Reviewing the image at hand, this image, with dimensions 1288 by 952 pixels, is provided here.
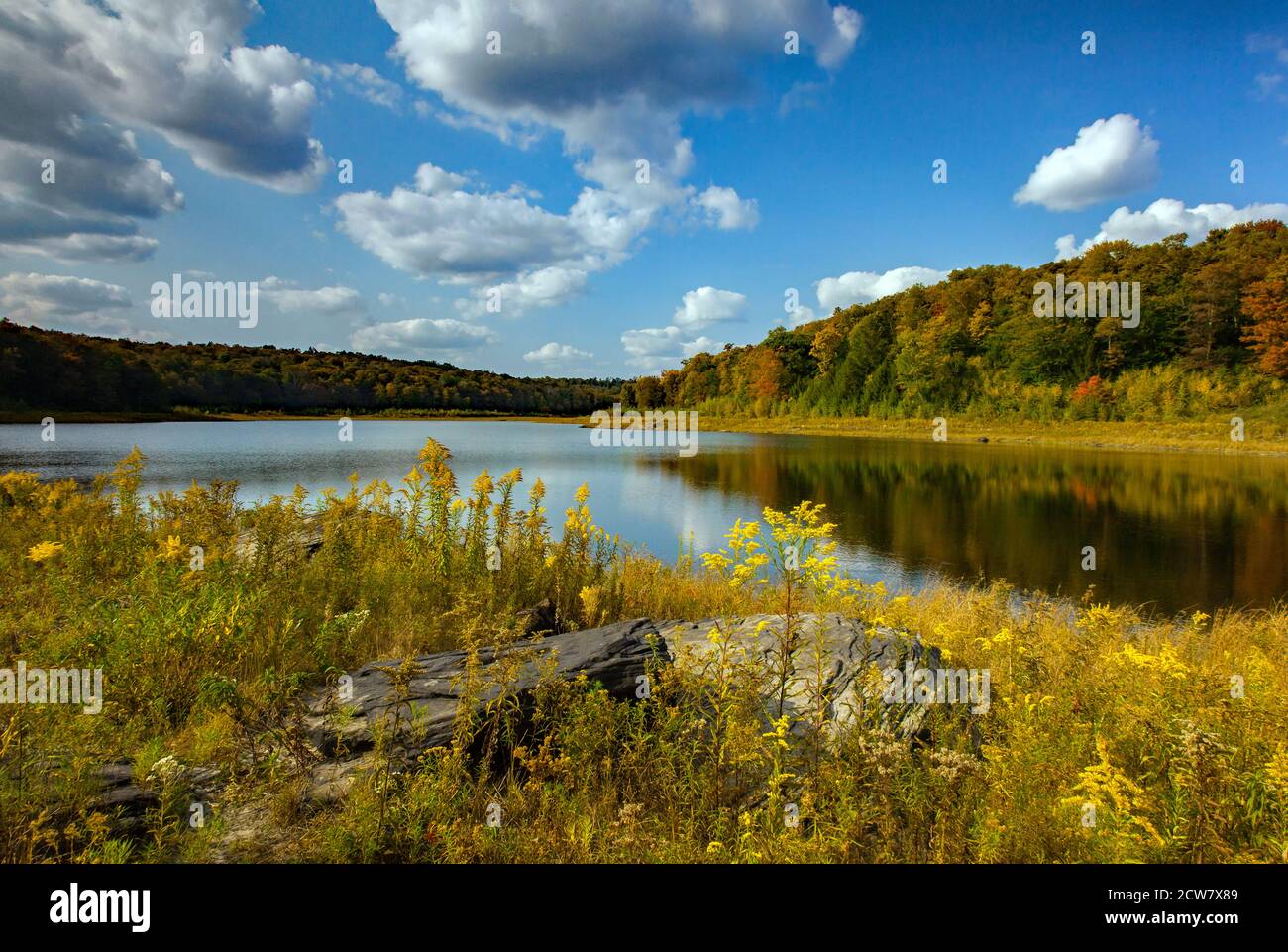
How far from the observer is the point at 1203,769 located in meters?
2.77

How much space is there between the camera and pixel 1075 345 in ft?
200

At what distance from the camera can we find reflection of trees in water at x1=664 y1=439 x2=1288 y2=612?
12.7 meters

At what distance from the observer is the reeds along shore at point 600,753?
8.83 ft

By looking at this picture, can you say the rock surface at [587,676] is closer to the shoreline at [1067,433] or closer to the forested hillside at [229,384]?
the shoreline at [1067,433]

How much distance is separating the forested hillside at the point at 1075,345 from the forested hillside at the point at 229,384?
56.9m

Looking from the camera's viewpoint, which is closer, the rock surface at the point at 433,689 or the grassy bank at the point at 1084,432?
the rock surface at the point at 433,689

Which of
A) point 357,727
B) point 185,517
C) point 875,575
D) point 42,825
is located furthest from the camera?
point 875,575

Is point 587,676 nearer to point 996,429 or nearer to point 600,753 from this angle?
point 600,753

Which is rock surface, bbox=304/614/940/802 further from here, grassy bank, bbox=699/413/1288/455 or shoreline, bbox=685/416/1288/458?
grassy bank, bbox=699/413/1288/455

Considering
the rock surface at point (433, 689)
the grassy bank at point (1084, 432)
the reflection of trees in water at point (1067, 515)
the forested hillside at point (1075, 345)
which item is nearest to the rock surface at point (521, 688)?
the rock surface at point (433, 689)

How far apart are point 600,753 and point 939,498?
2200 cm

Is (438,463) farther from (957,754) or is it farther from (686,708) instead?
(957,754)

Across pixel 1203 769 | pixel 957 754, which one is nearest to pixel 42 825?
pixel 957 754
